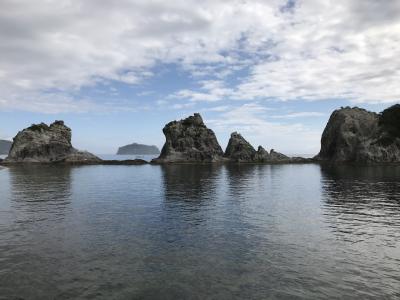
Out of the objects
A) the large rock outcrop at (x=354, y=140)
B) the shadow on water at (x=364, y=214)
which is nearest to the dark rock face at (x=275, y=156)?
the large rock outcrop at (x=354, y=140)

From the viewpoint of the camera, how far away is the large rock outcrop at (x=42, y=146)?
15700 cm

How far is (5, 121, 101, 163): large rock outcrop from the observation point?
157m

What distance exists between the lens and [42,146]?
159 meters

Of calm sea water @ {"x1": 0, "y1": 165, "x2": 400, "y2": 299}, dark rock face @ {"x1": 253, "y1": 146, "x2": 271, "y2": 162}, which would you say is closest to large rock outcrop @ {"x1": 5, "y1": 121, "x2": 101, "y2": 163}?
dark rock face @ {"x1": 253, "y1": 146, "x2": 271, "y2": 162}

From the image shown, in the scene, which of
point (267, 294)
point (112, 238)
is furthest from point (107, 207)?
point (267, 294)

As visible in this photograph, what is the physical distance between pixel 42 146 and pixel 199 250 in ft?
497

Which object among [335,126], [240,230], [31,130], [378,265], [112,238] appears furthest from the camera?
[335,126]

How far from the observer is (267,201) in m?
48.6

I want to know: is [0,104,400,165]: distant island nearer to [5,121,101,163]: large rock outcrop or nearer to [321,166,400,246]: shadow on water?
[5,121,101,163]: large rock outcrop

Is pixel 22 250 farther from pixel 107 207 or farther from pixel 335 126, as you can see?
pixel 335 126

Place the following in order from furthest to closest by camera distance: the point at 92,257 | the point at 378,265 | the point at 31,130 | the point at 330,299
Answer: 1. the point at 31,130
2. the point at 92,257
3. the point at 378,265
4. the point at 330,299

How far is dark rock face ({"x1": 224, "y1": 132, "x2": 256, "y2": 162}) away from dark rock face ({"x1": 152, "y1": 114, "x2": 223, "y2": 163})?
17.7 ft

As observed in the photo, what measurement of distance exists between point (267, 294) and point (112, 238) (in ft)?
48.5

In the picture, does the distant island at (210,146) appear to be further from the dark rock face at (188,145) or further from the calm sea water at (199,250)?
the calm sea water at (199,250)
